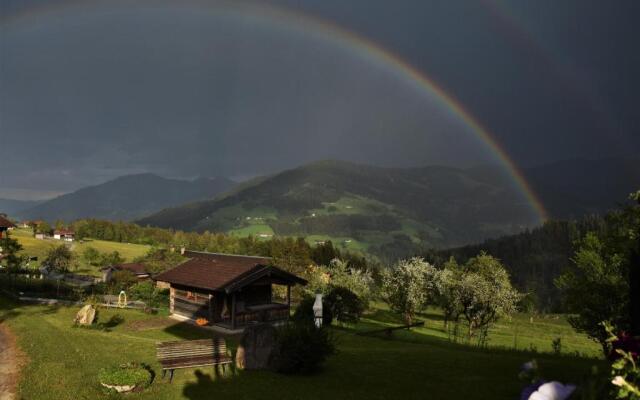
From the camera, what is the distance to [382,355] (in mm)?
19609

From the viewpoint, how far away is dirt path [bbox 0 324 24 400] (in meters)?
13.3

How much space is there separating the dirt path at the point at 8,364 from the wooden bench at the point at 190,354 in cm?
430

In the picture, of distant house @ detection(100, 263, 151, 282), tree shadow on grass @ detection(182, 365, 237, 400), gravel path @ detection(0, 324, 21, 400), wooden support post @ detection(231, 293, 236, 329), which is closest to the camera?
gravel path @ detection(0, 324, 21, 400)

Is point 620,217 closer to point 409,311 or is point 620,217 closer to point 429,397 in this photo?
point 429,397

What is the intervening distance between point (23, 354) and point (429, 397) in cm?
1586

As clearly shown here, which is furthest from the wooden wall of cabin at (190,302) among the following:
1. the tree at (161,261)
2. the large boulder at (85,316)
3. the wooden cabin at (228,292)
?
the tree at (161,261)

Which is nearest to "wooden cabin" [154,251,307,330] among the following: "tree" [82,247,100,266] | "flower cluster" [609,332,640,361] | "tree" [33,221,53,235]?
"flower cluster" [609,332,640,361]

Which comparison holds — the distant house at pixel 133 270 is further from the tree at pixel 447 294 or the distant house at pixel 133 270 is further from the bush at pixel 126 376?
the bush at pixel 126 376

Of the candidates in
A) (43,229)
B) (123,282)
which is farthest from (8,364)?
(43,229)

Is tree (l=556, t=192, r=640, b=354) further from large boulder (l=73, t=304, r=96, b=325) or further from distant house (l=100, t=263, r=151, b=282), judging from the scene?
distant house (l=100, t=263, r=151, b=282)

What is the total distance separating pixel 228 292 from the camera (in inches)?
1148

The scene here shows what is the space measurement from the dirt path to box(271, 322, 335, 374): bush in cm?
811

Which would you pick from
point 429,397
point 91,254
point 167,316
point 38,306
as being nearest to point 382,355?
point 429,397

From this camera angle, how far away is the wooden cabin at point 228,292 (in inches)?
1216
